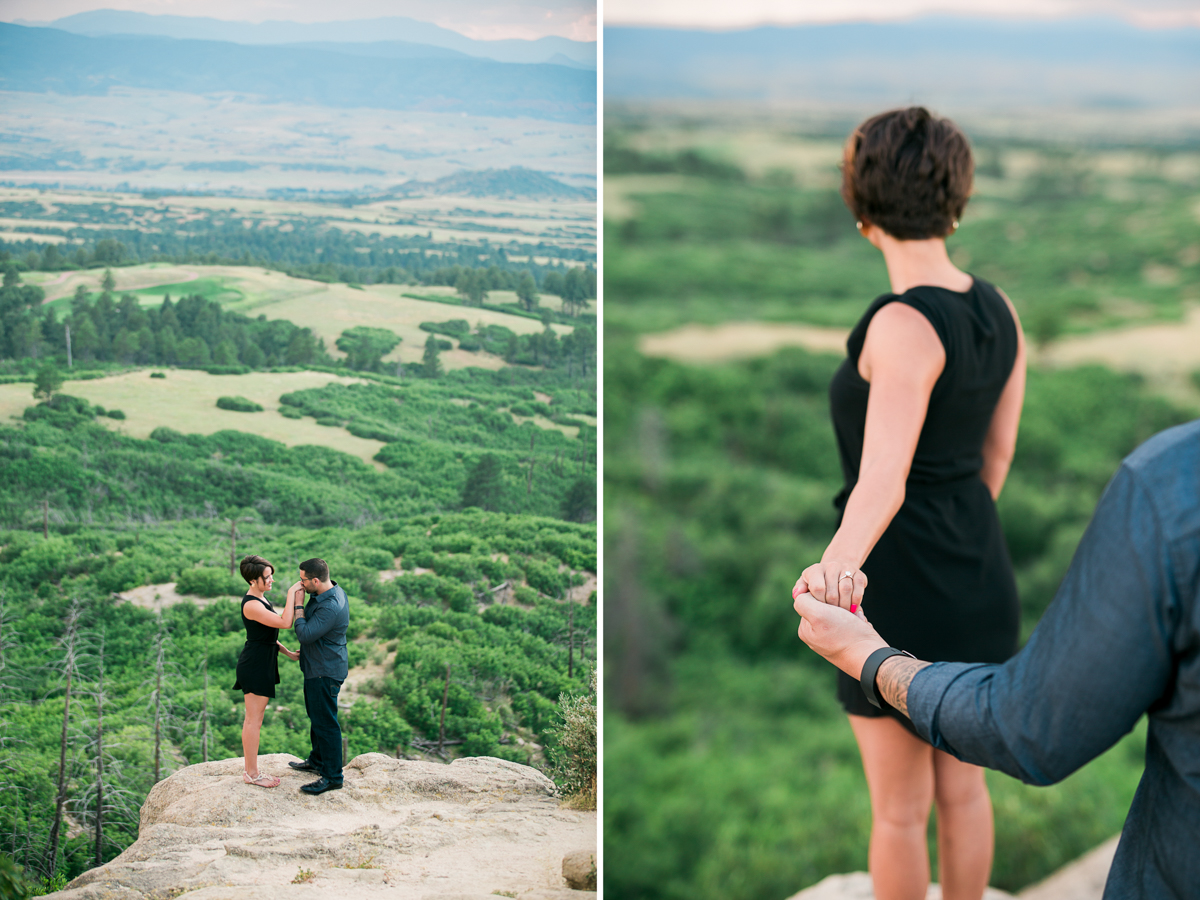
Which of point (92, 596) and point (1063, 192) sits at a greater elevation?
point (1063, 192)

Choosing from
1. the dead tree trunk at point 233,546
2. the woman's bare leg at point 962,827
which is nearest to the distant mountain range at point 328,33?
the dead tree trunk at point 233,546

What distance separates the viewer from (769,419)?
4.73 meters

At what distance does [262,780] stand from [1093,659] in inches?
90.5

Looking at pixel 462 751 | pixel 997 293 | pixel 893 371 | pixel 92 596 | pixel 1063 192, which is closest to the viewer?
pixel 893 371

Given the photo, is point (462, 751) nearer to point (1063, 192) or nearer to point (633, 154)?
point (633, 154)

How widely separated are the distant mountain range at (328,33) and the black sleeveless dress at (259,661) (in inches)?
67.4

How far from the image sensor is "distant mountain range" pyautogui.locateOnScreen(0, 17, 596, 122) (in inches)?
97.4

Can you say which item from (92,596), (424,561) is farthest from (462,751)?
(92,596)

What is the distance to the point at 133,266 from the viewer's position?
2.51 meters

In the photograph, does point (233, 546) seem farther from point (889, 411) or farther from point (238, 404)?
point (889, 411)

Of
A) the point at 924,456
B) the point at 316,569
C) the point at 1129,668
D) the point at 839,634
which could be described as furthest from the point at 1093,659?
the point at 316,569

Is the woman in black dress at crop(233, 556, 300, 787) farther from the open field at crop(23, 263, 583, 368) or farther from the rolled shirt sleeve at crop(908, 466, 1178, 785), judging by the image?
the rolled shirt sleeve at crop(908, 466, 1178, 785)

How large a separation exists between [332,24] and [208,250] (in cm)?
80

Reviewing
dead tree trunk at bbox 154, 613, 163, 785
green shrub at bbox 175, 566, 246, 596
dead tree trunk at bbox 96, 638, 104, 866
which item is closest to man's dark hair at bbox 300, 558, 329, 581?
green shrub at bbox 175, 566, 246, 596
